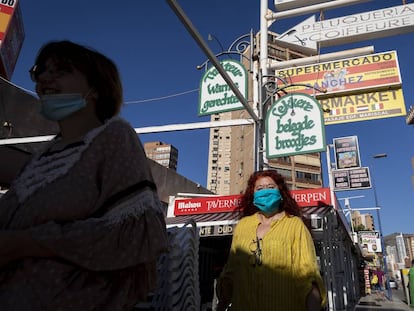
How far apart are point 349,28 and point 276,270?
27.2 feet

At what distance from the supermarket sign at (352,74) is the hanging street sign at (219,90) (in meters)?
2.60

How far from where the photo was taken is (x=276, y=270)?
7.13 ft

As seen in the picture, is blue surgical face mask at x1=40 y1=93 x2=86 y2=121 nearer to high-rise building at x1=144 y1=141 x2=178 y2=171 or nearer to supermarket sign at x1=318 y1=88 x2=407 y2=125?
supermarket sign at x1=318 y1=88 x2=407 y2=125

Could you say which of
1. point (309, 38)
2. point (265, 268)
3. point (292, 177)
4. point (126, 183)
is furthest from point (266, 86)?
point (292, 177)

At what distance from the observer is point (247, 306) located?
2170mm

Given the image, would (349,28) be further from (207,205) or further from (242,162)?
(242,162)

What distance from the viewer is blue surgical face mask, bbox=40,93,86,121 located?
1.20 m

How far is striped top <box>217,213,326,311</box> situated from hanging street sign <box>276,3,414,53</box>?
7.75 m

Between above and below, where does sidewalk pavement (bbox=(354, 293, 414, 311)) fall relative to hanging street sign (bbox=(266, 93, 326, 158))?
below

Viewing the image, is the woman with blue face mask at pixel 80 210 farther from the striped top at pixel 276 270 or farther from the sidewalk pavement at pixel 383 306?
the sidewalk pavement at pixel 383 306

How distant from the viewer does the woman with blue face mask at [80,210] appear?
91 cm

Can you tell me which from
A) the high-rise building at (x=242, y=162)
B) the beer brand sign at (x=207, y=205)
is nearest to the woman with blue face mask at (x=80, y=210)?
the beer brand sign at (x=207, y=205)

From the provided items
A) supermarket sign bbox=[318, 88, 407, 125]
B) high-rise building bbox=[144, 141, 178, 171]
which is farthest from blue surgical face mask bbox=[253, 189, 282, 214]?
high-rise building bbox=[144, 141, 178, 171]

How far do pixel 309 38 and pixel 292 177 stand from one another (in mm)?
52779
